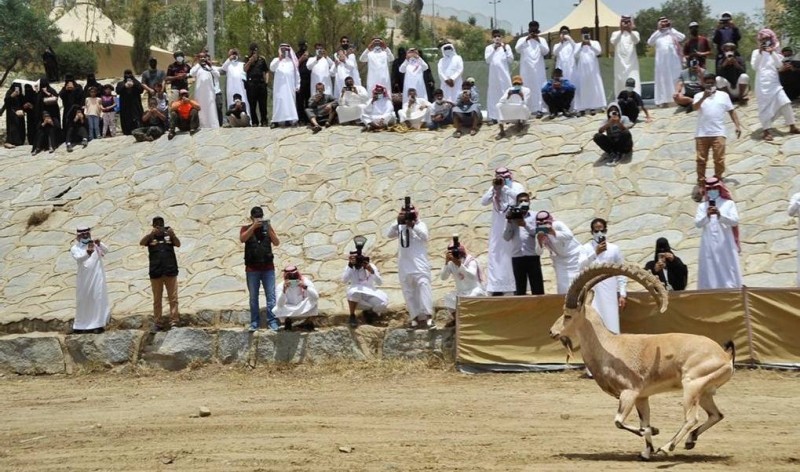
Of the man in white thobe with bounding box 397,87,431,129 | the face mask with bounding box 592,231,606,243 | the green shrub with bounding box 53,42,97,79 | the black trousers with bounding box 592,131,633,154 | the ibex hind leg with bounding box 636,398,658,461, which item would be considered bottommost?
the ibex hind leg with bounding box 636,398,658,461

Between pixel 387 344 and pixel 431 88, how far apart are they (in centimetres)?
909

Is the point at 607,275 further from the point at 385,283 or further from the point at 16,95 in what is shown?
the point at 16,95

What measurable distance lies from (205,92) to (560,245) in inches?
433

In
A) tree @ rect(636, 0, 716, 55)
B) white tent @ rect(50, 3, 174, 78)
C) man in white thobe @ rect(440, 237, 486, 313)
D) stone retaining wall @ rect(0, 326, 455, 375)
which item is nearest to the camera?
man in white thobe @ rect(440, 237, 486, 313)

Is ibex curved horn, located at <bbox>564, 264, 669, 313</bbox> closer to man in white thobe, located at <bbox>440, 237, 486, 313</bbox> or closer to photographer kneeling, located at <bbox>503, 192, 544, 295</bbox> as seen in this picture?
photographer kneeling, located at <bbox>503, 192, 544, 295</bbox>

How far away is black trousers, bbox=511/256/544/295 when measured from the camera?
1516 cm

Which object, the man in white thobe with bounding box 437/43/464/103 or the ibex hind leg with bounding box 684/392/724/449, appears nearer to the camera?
the ibex hind leg with bounding box 684/392/724/449

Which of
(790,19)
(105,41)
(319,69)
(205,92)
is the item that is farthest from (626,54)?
(105,41)

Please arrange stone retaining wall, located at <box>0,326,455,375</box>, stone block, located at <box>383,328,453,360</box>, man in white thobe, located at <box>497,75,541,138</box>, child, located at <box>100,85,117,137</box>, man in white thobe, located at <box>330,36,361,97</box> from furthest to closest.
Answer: child, located at <box>100,85,117,137</box>
man in white thobe, located at <box>330,36,361,97</box>
man in white thobe, located at <box>497,75,541,138</box>
stone retaining wall, located at <box>0,326,455,375</box>
stone block, located at <box>383,328,453,360</box>

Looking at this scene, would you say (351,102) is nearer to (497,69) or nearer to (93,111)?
(497,69)

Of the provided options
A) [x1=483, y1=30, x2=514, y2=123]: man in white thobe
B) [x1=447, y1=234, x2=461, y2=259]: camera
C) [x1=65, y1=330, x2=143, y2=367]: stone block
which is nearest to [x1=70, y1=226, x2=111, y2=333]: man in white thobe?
[x1=65, y1=330, x2=143, y2=367]: stone block

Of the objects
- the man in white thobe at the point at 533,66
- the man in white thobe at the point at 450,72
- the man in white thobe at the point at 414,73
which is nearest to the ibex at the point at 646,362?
the man in white thobe at the point at 533,66

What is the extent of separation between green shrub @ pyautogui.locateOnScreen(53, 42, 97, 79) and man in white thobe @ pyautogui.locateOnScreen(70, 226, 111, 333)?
25.6 metres

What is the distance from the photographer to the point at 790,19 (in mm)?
23344
